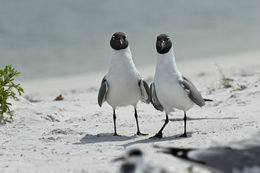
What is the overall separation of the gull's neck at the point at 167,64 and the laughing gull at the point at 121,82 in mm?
443

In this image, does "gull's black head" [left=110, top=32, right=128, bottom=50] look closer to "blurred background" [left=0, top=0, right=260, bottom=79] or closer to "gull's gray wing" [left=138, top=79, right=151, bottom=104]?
"gull's gray wing" [left=138, top=79, right=151, bottom=104]

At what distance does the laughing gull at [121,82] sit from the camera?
584 cm

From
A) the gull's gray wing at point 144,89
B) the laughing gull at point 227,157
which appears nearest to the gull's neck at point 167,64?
the gull's gray wing at point 144,89

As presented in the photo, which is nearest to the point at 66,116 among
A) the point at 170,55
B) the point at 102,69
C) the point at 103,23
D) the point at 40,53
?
the point at 170,55

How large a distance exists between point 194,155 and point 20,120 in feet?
12.6

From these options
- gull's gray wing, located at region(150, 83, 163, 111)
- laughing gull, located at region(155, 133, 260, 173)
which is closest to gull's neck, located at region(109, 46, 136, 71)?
gull's gray wing, located at region(150, 83, 163, 111)

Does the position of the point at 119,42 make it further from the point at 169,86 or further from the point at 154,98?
the point at 169,86

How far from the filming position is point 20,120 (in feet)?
21.4

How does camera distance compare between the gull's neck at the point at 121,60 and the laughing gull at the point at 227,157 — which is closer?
the laughing gull at the point at 227,157

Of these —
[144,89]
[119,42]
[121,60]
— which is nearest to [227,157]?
[144,89]

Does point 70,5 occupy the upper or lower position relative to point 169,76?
upper

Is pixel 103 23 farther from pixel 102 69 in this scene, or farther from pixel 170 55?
pixel 170 55

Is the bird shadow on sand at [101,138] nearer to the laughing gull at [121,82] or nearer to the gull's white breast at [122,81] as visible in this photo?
the laughing gull at [121,82]

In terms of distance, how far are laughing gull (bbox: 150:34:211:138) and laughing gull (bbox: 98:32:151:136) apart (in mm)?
340
